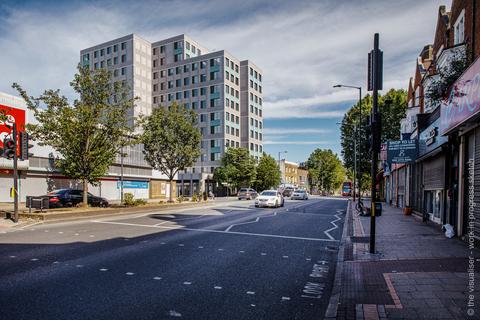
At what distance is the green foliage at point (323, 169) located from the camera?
102062 mm

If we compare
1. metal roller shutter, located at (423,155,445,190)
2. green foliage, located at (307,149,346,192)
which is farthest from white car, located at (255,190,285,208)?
green foliage, located at (307,149,346,192)

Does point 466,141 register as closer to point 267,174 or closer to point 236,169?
point 236,169

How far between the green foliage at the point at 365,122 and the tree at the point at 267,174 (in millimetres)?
19734

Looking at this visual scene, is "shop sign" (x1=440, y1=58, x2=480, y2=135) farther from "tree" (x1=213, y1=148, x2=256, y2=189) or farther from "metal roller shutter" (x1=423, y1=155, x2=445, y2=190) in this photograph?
"tree" (x1=213, y1=148, x2=256, y2=189)

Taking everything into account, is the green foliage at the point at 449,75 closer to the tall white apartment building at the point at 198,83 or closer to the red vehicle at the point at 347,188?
the tall white apartment building at the point at 198,83

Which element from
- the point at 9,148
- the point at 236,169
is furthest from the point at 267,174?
the point at 9,148

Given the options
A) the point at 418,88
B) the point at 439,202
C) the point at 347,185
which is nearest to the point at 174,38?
the point at 347,185

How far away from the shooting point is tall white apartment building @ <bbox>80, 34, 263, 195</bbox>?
7762 cm

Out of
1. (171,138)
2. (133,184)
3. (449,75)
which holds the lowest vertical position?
(133,184)

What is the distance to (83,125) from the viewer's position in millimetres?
20250

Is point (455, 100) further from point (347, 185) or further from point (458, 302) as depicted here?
point (347, 185)

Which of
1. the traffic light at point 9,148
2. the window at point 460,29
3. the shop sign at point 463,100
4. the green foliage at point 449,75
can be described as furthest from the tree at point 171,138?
the shop sign at point 463,100

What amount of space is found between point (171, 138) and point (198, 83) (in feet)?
165

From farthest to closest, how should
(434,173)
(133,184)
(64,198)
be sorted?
(133,184)
(64,198)
(434,173)
